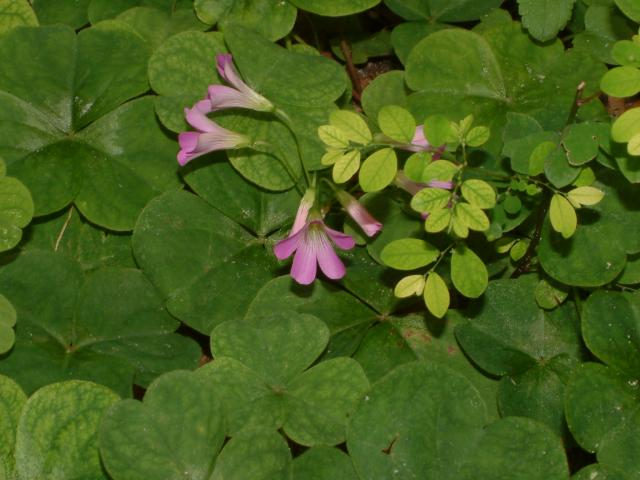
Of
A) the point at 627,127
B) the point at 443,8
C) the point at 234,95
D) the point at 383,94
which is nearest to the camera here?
the point at 627,127

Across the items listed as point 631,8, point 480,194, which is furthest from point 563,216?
point 631,8

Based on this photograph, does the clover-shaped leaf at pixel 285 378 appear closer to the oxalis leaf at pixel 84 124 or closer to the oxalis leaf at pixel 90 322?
the oxalis leaf at pixel 90 322

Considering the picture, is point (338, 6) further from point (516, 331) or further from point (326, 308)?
point (516, 331)

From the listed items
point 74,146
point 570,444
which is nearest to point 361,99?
point 74,146

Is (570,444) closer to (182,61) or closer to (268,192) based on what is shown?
(268,192)

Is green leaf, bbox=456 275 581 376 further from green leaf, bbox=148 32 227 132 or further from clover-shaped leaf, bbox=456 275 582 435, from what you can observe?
green leaf, bbox=148 32 227 132
